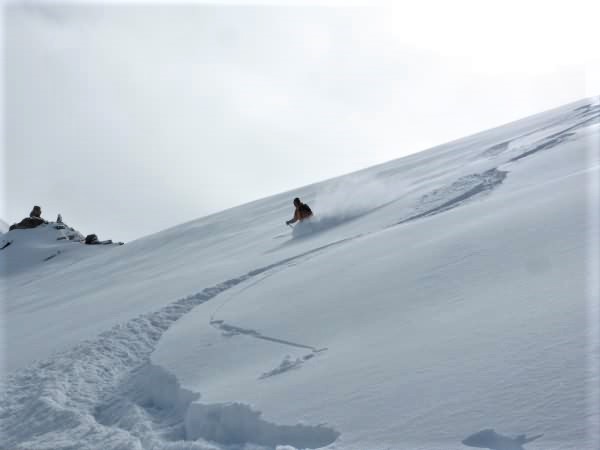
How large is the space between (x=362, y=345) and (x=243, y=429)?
1098 mm

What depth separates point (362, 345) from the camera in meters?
4.18

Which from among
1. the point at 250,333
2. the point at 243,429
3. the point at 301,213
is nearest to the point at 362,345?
the point at 243,429

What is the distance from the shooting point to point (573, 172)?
25.7 ft

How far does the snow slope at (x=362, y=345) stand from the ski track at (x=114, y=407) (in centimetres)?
2

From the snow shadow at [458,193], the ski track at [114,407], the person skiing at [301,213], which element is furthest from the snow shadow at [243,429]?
the person skiing at [301,213]

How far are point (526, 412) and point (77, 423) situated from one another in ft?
12.0

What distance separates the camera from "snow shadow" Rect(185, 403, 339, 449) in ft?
10.7

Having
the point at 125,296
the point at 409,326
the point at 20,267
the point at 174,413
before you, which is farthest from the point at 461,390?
the point at 20,267

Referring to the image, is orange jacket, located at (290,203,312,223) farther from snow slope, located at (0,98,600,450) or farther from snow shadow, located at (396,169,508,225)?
snow slope, located at (0,98,600,450)

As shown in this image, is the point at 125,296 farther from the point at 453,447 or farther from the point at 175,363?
the point at 453,447

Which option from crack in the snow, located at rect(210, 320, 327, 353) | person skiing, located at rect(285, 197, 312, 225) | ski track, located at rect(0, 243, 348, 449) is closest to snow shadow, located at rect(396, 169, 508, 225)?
person skiing, located at rect(285, 197, 312, 225)

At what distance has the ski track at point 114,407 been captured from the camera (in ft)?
12.4

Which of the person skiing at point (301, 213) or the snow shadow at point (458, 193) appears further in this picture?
the person skiing at point (301, 213)

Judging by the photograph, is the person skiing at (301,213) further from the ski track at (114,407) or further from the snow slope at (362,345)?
the ski track at (114,407)
